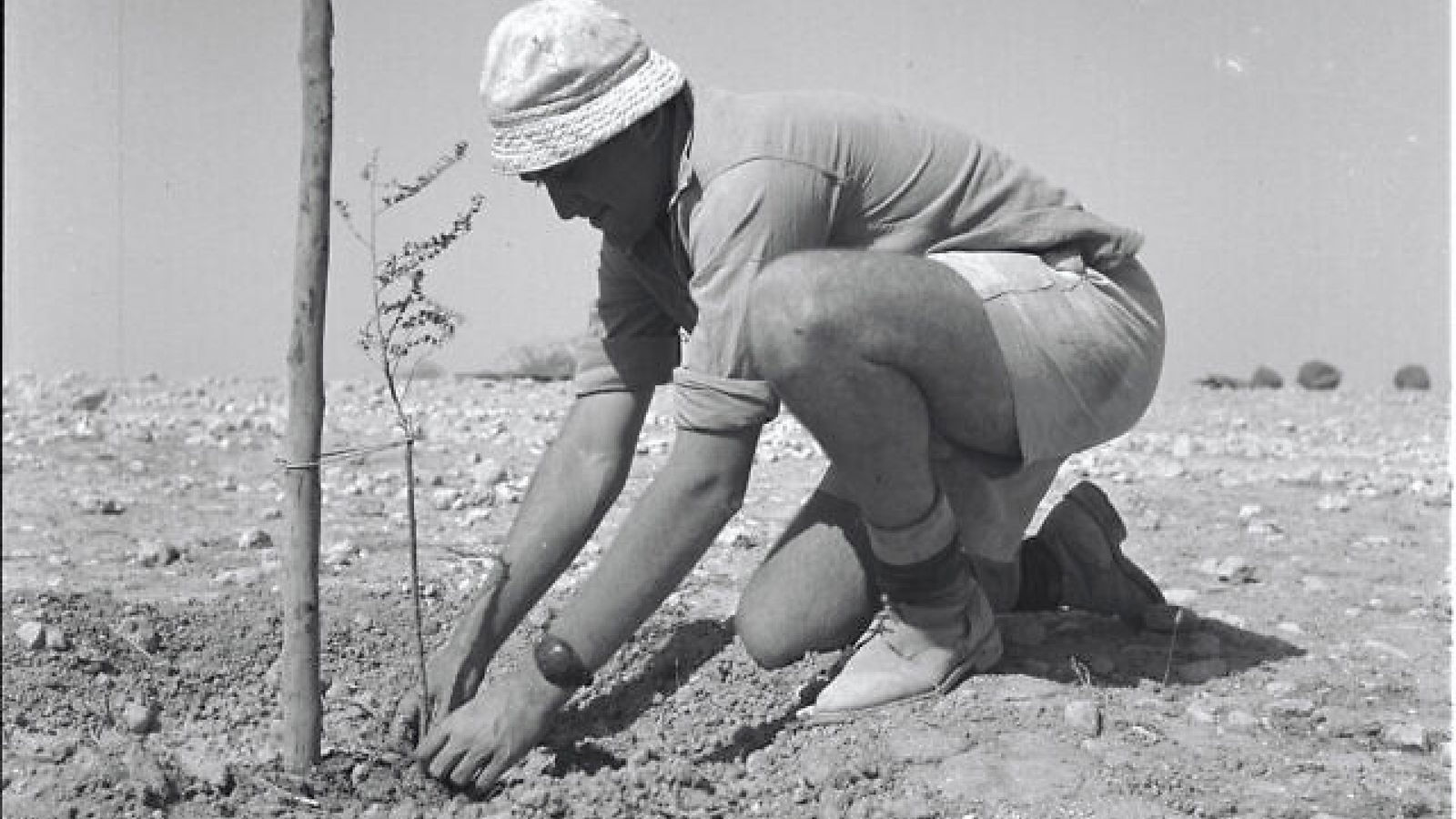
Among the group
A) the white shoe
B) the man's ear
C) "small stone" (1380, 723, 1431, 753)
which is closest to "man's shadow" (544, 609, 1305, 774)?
the white shoe

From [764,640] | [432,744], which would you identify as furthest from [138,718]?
[764,640]

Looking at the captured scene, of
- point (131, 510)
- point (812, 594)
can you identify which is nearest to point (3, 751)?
point (812, 594)

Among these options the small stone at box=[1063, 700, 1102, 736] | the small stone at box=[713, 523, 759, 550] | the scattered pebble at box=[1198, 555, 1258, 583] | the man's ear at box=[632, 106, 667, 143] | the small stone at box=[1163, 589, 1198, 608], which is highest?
the man's ear at box=[632, 106, 667, 143]

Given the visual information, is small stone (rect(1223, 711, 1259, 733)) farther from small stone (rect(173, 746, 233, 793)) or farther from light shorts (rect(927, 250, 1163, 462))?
small stone (rect(173, 746, 233, 793))

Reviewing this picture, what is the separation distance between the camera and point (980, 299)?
3176mm

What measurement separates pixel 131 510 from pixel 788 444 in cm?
363

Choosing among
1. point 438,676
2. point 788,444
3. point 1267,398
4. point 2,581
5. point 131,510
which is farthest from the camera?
point 1267,398

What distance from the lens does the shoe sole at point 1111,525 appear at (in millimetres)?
3873

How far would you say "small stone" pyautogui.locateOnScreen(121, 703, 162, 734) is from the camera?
3.67 metres

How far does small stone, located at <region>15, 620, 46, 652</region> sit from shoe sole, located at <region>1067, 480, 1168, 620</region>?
2.88 m

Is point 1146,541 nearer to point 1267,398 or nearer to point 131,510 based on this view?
point 131,510

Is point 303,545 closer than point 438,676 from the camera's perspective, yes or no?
Yes

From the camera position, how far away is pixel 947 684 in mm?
3320

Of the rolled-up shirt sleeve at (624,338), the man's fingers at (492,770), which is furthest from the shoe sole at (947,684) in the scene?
the rolled-up shirt sleeve at (624,338)
